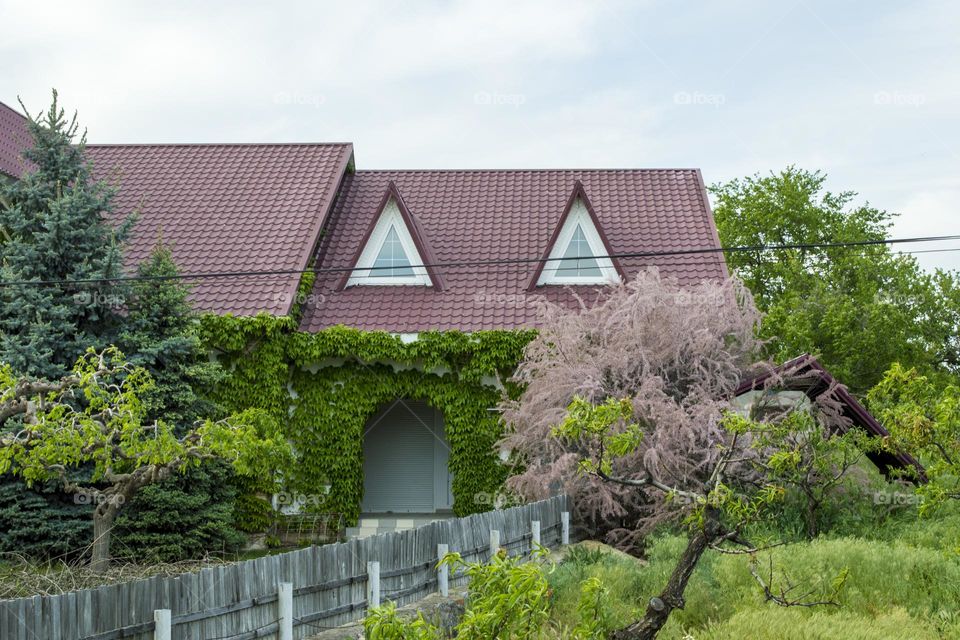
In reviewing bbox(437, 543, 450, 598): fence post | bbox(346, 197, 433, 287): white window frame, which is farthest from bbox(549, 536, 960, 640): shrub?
bbox(346, 197, 433, 287): white window frame

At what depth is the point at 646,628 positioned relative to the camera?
9672 mm

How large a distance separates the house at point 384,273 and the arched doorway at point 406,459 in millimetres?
30

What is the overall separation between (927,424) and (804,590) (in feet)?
8.88

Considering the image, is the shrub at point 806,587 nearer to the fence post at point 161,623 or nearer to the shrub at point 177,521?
the fence post at point 161,623

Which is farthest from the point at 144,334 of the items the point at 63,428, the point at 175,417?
the point at 63,428

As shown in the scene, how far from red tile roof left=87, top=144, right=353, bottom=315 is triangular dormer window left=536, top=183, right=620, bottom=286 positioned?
488 centimetres

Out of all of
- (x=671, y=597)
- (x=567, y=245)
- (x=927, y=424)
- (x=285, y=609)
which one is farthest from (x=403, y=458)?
(x=671, y=597)

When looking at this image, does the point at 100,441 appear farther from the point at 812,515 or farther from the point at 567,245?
the point at 567,245

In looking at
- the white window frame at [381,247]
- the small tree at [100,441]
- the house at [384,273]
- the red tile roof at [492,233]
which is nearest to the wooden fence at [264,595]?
the small tree at [100,441]

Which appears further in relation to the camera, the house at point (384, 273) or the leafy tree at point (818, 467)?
the house at point (384, 273)

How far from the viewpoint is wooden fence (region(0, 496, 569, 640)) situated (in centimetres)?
759

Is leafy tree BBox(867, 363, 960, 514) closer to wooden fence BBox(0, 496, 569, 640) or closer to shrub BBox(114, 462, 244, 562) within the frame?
wooden fence BBox(0, 496, 569, 640)

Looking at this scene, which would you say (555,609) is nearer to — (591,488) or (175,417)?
(591,488)

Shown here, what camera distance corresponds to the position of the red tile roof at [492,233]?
20.1 metres
